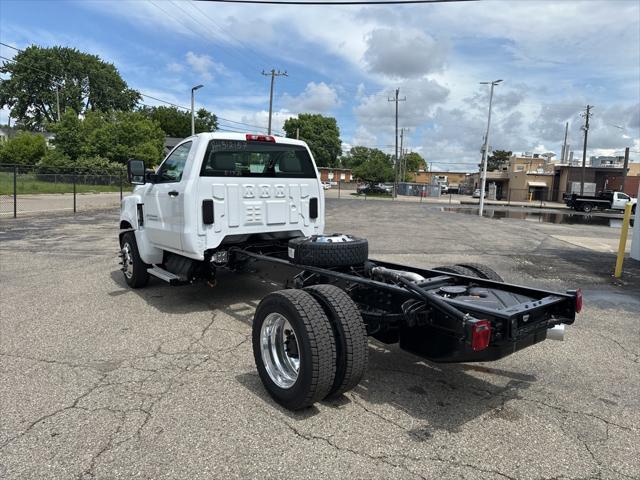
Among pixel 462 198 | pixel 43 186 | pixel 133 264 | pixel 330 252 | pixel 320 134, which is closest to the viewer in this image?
pixel 330 252

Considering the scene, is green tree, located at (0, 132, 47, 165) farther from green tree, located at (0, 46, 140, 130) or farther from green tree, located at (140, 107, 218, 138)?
green tree, located at (140, 107, 218, 138)

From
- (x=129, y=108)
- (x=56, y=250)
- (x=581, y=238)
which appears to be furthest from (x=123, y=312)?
(x=129, y=108)

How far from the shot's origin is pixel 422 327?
11.8 feet

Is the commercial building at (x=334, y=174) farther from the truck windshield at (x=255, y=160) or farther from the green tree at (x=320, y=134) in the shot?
the truck windshield at (x=255, y=160)

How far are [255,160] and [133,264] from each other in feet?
8.16

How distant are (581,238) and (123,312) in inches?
611

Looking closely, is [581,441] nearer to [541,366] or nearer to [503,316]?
[503,316]

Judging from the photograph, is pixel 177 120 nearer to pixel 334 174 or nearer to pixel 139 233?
pixel 334 174

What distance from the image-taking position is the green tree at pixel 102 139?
42.4m

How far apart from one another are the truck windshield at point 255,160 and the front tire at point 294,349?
2.43 m

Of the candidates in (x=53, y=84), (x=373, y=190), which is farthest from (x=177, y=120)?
(x=373, y=190)

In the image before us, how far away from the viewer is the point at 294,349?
371 cm

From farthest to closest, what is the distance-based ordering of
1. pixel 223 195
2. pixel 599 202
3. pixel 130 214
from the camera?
pixel 599 202
pixel 130 214
pixel 223 195

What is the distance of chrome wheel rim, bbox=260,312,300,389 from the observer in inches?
147
